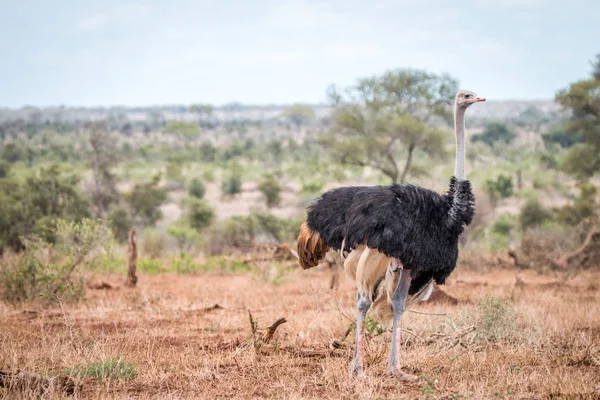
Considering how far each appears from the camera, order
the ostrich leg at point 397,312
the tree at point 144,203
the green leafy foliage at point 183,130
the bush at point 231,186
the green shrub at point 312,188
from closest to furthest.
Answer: the ostrich leg at point 397,312 < the tree at point 144,203 < the green shrub at point 312,188 < the bush at point 231,186 < the green leafy foliage at point 183,130

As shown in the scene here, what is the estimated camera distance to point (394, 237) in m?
5.79

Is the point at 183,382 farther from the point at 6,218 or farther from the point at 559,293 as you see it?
the point at 6,218

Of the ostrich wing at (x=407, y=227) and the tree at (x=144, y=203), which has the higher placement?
the ostrich wing at (x=407, y=227)

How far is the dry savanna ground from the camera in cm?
567

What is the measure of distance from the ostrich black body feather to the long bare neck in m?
0.09

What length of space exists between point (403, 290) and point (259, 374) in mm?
1359

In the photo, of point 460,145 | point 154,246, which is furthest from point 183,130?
point 460,145

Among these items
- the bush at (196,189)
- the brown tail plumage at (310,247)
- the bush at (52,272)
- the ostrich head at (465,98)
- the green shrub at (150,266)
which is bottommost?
the bush at (196,189)

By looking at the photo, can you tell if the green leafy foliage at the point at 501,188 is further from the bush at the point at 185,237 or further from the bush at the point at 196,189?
the bush at the point at 185,237

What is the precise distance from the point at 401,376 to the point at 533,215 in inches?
624

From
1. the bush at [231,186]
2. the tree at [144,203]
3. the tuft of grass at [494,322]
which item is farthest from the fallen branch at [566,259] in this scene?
the bush at [231,186]

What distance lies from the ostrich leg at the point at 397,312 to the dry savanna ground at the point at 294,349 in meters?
0.18

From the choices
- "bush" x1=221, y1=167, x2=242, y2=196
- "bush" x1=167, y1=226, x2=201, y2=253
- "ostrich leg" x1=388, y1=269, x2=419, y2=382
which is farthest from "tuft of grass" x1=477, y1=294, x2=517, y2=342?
"bush" x1=221, y1=167, x2=242, y2=196

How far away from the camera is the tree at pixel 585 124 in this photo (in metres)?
18.0
